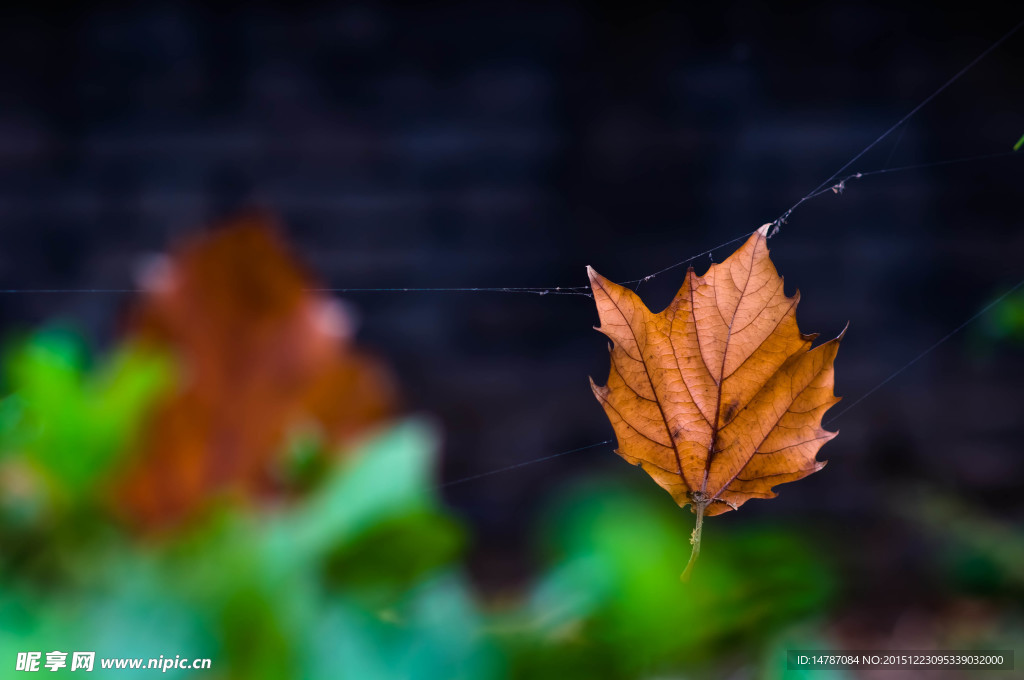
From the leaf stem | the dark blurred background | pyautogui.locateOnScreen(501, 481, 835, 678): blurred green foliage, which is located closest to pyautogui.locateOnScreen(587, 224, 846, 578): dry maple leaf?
the leaf stem

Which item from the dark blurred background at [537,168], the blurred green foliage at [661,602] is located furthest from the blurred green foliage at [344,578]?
the dark blurred background at [537,168]

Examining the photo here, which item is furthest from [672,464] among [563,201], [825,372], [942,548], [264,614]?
[942,548]

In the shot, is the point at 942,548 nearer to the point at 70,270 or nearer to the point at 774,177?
the point at 774,177

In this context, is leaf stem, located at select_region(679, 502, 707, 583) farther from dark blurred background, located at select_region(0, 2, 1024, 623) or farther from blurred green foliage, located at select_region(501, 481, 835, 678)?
dark blurred background, located at select_region(0, 2, 1024, 623)

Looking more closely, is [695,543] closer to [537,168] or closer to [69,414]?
[69,414]

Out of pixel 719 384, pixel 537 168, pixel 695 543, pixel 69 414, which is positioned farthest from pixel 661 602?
pixel 537 168

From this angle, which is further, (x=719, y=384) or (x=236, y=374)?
(x=236, y=374)
